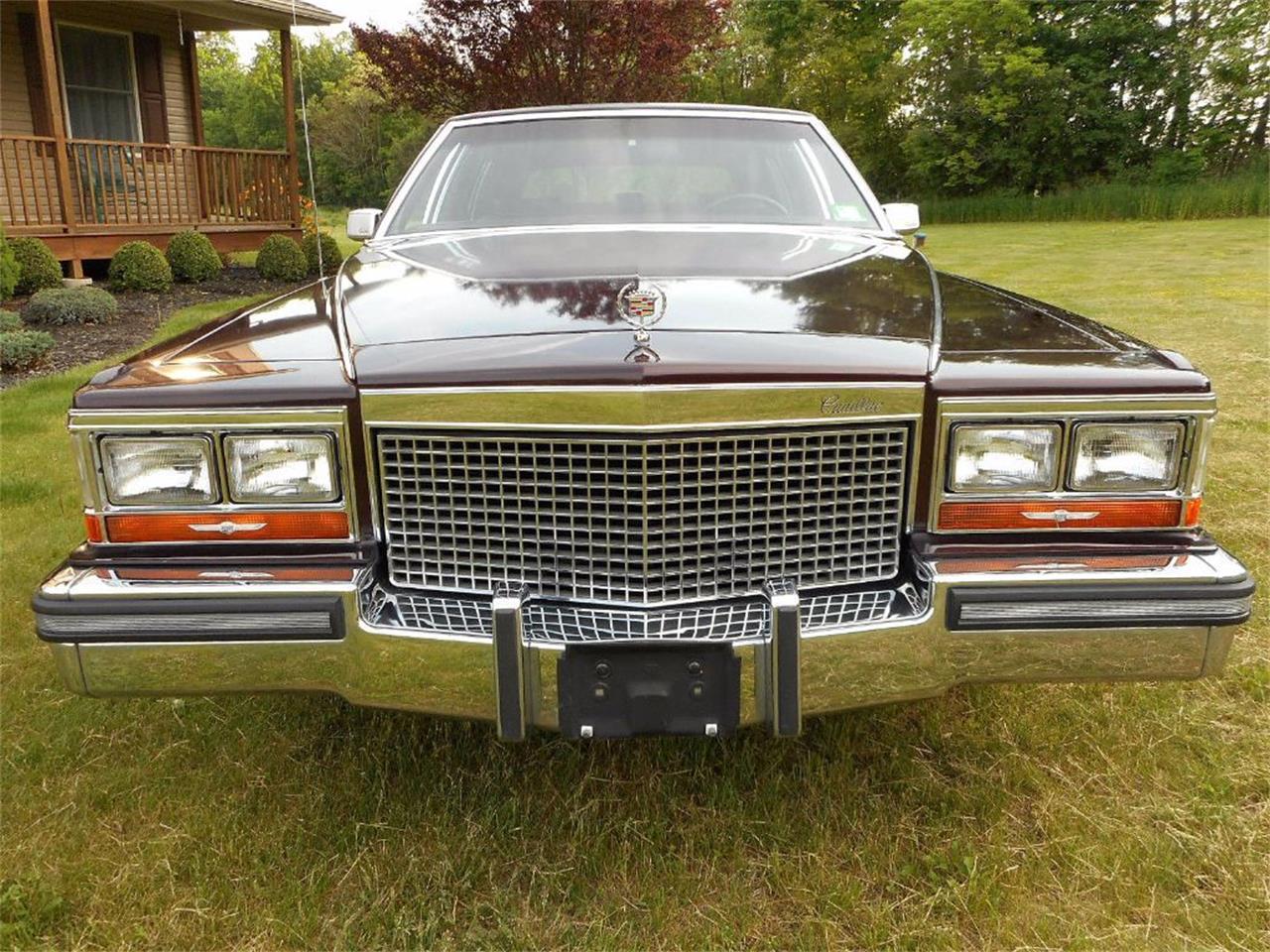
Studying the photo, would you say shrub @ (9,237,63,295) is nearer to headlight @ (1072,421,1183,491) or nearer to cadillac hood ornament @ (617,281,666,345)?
cadillac hood ornament @ (617,281,666,345)

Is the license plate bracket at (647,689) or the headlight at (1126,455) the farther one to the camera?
the headlight at (1126,455)

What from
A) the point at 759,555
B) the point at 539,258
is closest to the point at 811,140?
the point at 539,258

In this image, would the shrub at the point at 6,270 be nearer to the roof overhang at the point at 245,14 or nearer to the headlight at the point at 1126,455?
the roof overhang at the point at 245,14

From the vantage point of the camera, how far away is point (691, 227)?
9.91ft

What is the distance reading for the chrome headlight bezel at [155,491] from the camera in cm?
196

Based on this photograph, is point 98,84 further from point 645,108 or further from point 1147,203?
point 1147,203

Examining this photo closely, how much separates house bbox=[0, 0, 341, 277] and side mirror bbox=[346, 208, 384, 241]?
7.96 meters

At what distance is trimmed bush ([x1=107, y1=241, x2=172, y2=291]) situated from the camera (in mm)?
10047

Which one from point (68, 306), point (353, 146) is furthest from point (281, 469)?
point (353, 146)

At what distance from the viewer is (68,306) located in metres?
8.38

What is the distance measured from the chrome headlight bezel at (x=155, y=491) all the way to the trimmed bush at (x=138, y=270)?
9180mm

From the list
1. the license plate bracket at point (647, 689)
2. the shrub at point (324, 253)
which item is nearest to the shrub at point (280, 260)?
the shrub at point (324, 253)

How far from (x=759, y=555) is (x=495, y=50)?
15.0 meters

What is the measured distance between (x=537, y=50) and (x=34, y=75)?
22.6 ft
